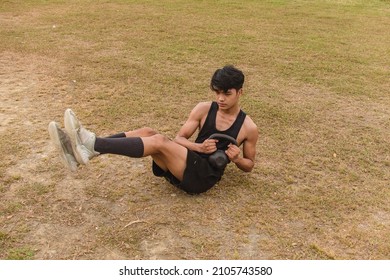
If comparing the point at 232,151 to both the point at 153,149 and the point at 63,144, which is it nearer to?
the point at 153,149

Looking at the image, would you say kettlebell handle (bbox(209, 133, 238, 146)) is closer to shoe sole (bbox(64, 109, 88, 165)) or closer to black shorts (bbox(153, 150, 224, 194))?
black shorts (bbox(153, 150, 224, 194))

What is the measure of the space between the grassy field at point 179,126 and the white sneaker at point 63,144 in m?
0.51

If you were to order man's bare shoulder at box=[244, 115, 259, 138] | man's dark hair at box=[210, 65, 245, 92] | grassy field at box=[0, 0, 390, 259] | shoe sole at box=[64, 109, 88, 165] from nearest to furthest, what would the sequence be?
shoe sole at box=[64, 109, 88, 165], grassy field at box=[0, 0, 390, 259], man's dark hair at box=[210, 65, 245, 92], man's bare shoulder at box=[244, 115, 259, 138]

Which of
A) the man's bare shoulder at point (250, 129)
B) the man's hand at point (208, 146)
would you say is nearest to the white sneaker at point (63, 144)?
the man's hand at point (208, 146)

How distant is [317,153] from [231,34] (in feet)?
17.7

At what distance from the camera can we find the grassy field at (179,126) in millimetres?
3395

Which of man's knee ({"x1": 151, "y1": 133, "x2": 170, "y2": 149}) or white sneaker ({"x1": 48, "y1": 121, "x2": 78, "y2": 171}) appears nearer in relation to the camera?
white sneaker ({"x1": 48, "y1": 121, "x2": 78, "y2": 171})

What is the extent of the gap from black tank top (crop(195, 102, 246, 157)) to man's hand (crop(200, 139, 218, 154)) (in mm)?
191

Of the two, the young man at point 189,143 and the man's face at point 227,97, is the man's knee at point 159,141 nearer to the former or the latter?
the young man at point 189,143

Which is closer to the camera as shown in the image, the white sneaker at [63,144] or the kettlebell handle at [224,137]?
the white sneaker at [63,144]

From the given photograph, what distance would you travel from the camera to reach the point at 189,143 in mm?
3795

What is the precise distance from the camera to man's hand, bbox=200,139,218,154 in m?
3.65

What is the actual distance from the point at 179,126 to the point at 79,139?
216 cm

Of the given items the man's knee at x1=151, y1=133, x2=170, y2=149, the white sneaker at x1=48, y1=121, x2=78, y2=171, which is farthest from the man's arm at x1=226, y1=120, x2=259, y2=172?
the white sneaker at x1=48, y1=121, x2=78, y2=171
